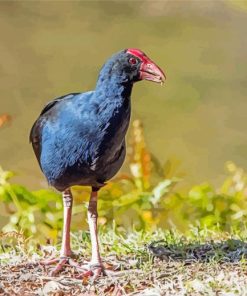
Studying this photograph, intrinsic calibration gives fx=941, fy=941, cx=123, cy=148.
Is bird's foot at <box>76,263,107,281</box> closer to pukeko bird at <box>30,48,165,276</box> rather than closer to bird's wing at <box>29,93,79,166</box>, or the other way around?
pukeko bird at <box>30,48,165,276</box>

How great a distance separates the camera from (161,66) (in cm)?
691

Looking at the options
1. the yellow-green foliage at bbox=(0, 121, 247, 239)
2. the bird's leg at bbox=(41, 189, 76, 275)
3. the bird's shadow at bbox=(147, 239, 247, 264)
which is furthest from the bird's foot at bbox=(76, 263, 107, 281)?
the yellow-green foliage at bbox=(0, 121, 247, 239)

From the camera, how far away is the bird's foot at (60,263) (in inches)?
116

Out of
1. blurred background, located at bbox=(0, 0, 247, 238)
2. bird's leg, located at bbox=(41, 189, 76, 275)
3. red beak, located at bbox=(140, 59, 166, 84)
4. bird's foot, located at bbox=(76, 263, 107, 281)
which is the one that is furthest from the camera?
blurred background, located at bbox=(0, 0, 247, 238)

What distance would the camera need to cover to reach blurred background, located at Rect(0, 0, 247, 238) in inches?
215

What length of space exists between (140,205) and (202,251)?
88 cm

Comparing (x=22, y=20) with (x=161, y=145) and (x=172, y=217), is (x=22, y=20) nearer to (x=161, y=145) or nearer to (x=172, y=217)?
(x=161, y=145)

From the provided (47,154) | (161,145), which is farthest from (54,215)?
(161,145)

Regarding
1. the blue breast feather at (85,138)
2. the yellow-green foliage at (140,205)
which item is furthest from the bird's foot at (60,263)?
the yellow-green foliage at (140,205)

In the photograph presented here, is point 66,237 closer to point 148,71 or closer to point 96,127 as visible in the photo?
point 96,127

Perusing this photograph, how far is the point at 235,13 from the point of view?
7.77 metres

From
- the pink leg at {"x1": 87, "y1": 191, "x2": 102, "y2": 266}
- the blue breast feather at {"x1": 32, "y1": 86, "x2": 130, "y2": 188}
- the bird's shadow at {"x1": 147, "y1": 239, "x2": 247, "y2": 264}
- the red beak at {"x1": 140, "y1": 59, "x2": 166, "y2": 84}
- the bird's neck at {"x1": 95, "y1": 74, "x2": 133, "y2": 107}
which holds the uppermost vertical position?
the red beak at {"x1": 140, "y1": 59, "x2": 166, "y2": 84}

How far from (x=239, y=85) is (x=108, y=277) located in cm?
385

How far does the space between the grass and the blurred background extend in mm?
775
